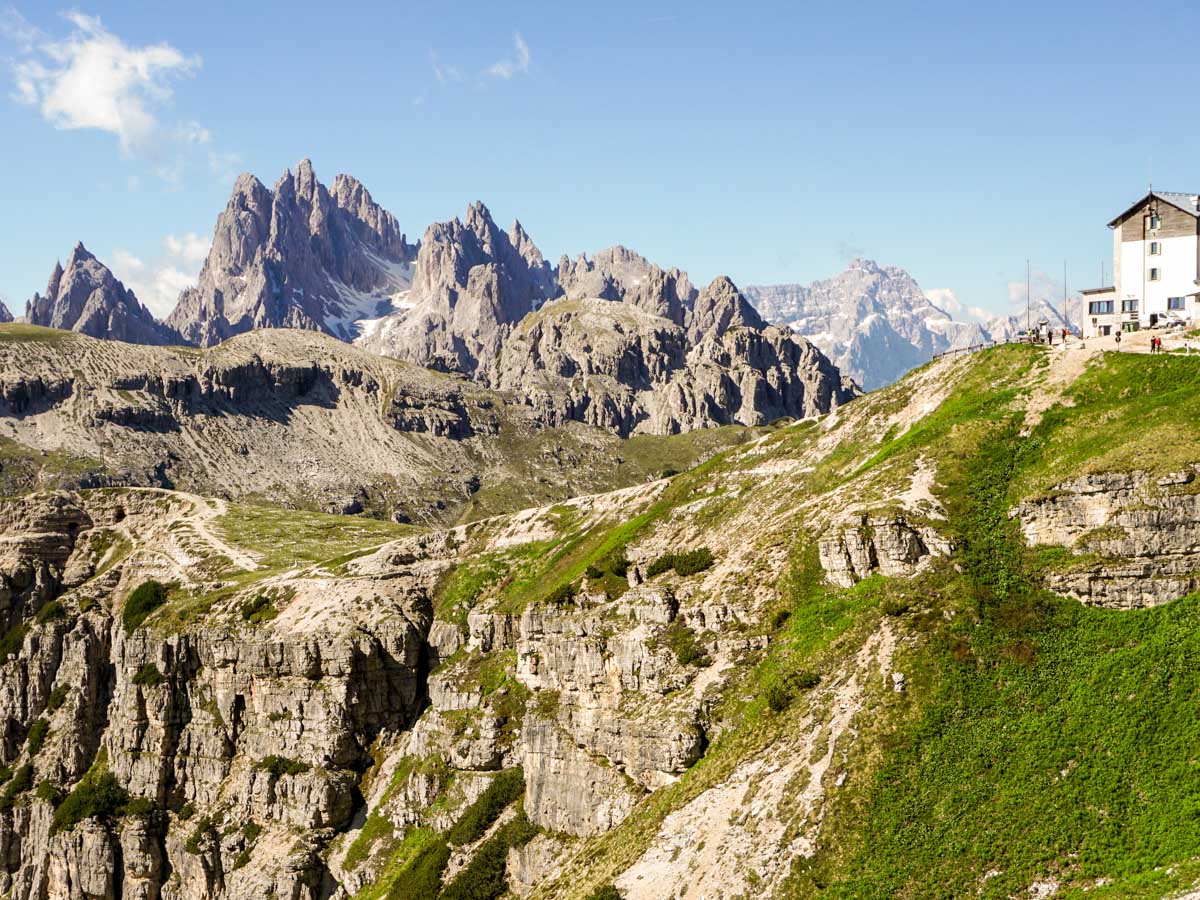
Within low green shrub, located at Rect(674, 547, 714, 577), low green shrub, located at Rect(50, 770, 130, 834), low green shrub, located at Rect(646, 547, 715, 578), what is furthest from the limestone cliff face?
low green shrub, located at Rect(674, 547, 714, 577)

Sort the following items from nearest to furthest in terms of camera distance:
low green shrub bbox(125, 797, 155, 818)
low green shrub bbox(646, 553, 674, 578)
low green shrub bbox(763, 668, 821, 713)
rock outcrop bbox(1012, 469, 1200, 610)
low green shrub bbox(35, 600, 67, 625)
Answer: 1. rock outcrop bbox(1012, 469, 1200, 610)
2. low green shrub bbox(763, 668, 821, 713)
3. low green shrub bbox(646, 553, 674, 578)
4. low green shrub bbox(125, 797, 155, 818)
5. low green shrub bbox(35, 600, 67, 625)

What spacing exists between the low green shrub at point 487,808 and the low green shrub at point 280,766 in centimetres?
2944

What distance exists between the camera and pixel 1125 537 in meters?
66.4

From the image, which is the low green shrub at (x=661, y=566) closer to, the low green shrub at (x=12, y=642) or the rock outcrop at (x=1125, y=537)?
the rock outcrop at (x=1125, y=537)

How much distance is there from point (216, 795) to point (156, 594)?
40923 millimetres

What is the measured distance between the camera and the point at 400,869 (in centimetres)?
9675

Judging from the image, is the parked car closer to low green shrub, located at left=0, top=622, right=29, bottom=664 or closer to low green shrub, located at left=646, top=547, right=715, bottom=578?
low green shrub, located at left=646, top=547, right=715, bottom=578

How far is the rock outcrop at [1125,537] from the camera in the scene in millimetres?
64188

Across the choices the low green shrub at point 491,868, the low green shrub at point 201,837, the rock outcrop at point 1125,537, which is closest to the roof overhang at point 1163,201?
the rock outcrop at point 1125,537

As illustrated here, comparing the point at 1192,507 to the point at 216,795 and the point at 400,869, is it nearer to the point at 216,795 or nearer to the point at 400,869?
the point at 400,869

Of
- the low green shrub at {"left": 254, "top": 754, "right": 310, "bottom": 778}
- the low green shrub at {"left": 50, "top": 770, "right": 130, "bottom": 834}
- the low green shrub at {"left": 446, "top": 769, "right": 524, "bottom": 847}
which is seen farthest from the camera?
the low green shrub at {"left": 50, "top": 770, "right": 130, "bottom": 834}

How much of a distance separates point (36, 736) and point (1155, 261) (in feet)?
510

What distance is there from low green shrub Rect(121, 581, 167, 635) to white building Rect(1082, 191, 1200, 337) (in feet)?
427

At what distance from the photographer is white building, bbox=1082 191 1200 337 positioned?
99562 mm
